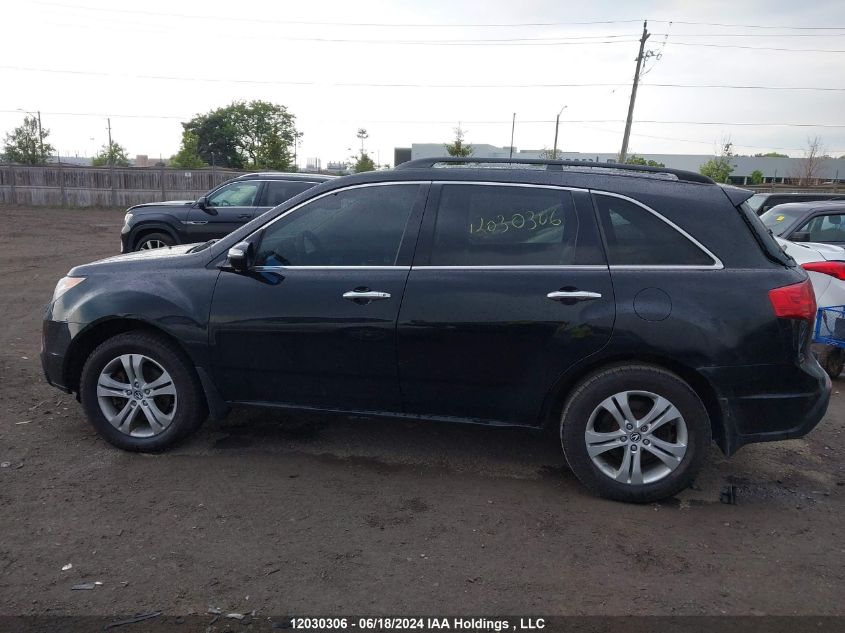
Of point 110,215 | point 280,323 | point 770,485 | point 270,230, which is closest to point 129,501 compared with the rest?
point 280,323

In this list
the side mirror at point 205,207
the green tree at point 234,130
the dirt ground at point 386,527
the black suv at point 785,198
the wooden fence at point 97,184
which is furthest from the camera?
the green tree at point 234,130

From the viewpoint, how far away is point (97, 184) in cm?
3142

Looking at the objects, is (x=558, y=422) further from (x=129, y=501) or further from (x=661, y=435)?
(x=129, y=501)

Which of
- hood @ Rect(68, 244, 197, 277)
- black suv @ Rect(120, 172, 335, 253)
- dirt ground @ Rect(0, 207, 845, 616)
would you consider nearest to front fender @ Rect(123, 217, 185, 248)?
black suv @ Rect(120, 172, 335, 253)

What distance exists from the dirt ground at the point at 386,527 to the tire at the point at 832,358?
1.66 m

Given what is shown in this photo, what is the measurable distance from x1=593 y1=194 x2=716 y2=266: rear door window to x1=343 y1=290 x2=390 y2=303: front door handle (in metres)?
1.32

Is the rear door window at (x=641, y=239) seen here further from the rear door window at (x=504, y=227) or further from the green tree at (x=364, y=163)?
the green tree at (x=364, y=163)

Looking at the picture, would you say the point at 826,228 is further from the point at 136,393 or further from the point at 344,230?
the point at 136,393

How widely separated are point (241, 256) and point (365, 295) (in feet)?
2.66

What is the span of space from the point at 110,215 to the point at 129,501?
27.3 metres

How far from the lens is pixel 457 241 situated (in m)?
4.16

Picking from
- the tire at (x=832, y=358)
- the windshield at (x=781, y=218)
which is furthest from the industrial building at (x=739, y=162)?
the tire at (x=832, y=358)

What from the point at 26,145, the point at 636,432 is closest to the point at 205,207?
the point at 636,432

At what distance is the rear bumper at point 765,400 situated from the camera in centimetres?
382
